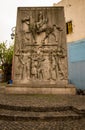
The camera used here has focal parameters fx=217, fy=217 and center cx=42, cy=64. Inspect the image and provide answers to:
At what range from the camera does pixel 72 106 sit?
21.8 ft

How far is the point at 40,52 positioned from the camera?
34.1ft

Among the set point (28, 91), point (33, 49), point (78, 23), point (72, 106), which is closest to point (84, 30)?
point (78, 23)

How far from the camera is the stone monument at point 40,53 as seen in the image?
9.94 meters

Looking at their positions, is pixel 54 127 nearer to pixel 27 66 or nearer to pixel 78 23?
pixel 27 66

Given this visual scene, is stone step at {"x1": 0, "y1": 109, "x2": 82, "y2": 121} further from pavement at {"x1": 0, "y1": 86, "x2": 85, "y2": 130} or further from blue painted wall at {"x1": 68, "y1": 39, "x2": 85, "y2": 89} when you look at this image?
blue painted wall at {"x1": 68, "y1": 39, "x2": 85, "y2": 89}

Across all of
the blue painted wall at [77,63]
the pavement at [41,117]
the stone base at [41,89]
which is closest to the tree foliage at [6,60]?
the blue painted wall at [77,63]

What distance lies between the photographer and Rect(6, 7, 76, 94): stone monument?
9941 mm

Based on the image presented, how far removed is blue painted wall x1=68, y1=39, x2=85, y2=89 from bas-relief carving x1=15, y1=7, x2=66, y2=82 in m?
6.30

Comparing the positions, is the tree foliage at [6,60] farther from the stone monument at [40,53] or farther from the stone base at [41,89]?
the stone base at [41,89]

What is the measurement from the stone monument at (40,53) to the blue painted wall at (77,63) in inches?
244

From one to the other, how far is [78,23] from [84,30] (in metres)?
1.08

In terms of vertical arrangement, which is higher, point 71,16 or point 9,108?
point 71,16

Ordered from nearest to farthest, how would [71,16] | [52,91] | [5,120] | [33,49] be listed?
[5,120]
[52,91]
[33,49]
[71,16]

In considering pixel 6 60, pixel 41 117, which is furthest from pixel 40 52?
pixel 6 60
